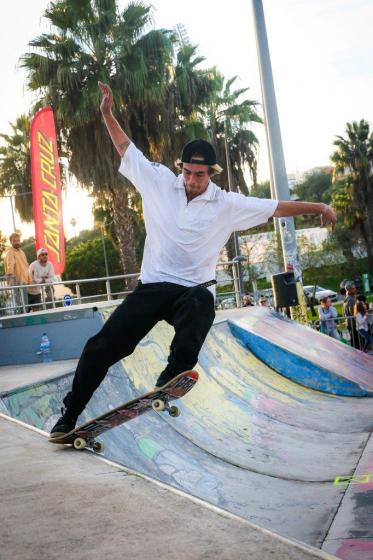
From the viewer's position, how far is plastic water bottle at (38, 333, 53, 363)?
10305 millimetres

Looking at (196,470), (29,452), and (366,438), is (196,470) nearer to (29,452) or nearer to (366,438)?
(29,452)

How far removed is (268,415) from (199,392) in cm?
103

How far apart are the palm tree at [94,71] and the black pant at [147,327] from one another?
19704mm

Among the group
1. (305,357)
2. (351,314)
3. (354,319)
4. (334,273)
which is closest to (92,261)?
(334,273)

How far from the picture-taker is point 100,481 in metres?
3.52

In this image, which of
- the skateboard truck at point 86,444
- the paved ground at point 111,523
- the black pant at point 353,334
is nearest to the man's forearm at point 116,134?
the skateboard truck at point 86,444

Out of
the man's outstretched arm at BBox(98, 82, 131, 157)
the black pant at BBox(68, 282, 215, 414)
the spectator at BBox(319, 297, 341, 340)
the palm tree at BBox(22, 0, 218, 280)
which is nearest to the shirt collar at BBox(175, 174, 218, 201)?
the man's outstretched arm at BBox(98, 82, 131, 157)

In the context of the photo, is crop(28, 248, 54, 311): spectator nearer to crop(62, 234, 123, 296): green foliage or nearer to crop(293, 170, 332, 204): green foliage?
crop(62, 234, 123, 296): green foliage

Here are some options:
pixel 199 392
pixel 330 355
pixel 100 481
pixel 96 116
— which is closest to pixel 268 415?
pixel 199 392

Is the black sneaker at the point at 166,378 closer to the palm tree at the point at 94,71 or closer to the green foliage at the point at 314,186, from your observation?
the palm tree at the point at 94,71

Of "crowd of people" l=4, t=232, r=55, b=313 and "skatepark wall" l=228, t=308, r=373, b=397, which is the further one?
"crowd of people" l=4, t=232, r=55, b=313

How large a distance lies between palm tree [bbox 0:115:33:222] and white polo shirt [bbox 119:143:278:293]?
3206 cm

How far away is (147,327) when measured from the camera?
4.63 m

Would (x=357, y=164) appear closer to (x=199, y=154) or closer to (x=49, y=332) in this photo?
(x=49, y=332)
